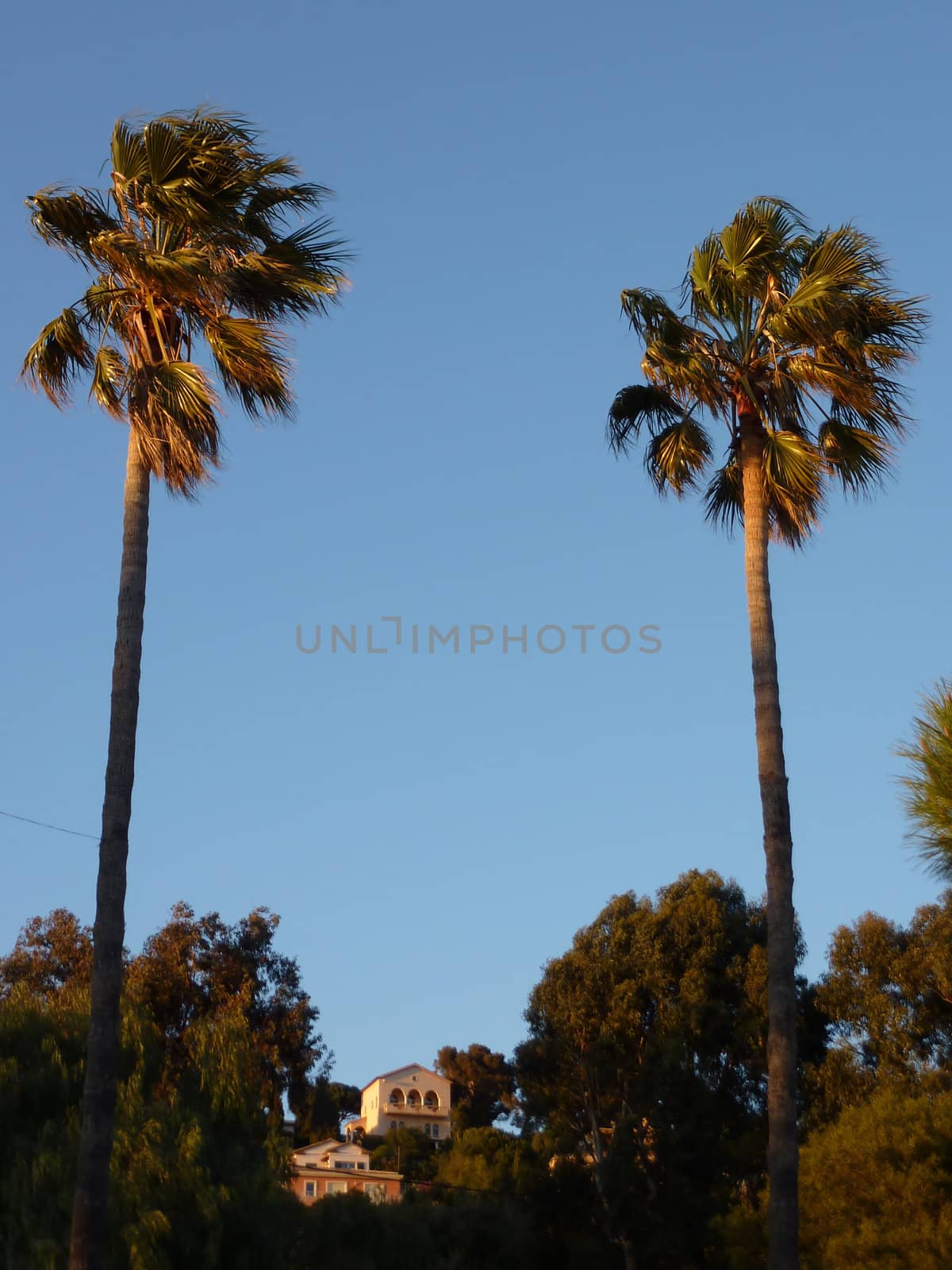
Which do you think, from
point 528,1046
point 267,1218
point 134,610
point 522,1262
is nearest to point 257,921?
point 528,1046

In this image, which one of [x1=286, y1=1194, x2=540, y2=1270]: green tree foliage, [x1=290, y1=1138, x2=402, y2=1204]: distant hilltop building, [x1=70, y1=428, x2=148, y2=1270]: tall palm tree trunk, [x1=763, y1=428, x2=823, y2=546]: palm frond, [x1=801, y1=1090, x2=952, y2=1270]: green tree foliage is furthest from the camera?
[x1=290, y1=1138, x2=402, y2=1204]: distant hilltop building

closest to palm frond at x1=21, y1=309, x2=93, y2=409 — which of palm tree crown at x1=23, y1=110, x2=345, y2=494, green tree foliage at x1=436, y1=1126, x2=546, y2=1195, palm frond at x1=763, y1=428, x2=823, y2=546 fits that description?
palm tree crown at x1=23, y1=110, x2=345, y2=494

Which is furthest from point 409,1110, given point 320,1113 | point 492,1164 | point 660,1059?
point 660,1059

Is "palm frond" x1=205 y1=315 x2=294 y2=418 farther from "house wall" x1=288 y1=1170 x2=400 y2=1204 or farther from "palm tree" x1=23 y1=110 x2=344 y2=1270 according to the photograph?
"house wall" x1=288 y1=1170 x2=400 y2=1204

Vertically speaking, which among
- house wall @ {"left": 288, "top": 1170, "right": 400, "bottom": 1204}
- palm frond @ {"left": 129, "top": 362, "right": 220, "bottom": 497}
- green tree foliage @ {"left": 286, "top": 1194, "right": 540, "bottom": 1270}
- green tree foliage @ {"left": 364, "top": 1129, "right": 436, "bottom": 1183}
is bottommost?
green tree foliage @ {"left": 286, "top": 1194, "right": 540, "bottom": 1270}

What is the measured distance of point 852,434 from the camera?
16.8 m

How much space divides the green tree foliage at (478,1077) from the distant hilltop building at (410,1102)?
4.11 ft

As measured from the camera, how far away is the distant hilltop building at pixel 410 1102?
280 feet

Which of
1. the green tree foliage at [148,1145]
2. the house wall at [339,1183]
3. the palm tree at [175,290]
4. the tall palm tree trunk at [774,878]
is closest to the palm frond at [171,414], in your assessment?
the palm tree at [175,290]

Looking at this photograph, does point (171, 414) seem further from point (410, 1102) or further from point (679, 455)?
point (410, 1102)

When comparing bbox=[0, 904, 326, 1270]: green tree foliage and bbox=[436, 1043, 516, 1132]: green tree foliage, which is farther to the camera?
bbox=[436, 1043, 516, 1132]: green tree foliage

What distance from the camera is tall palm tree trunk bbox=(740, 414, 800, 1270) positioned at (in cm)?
1276

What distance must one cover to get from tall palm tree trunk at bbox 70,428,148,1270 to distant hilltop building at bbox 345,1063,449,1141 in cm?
7617

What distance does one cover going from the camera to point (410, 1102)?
86.4 metres
